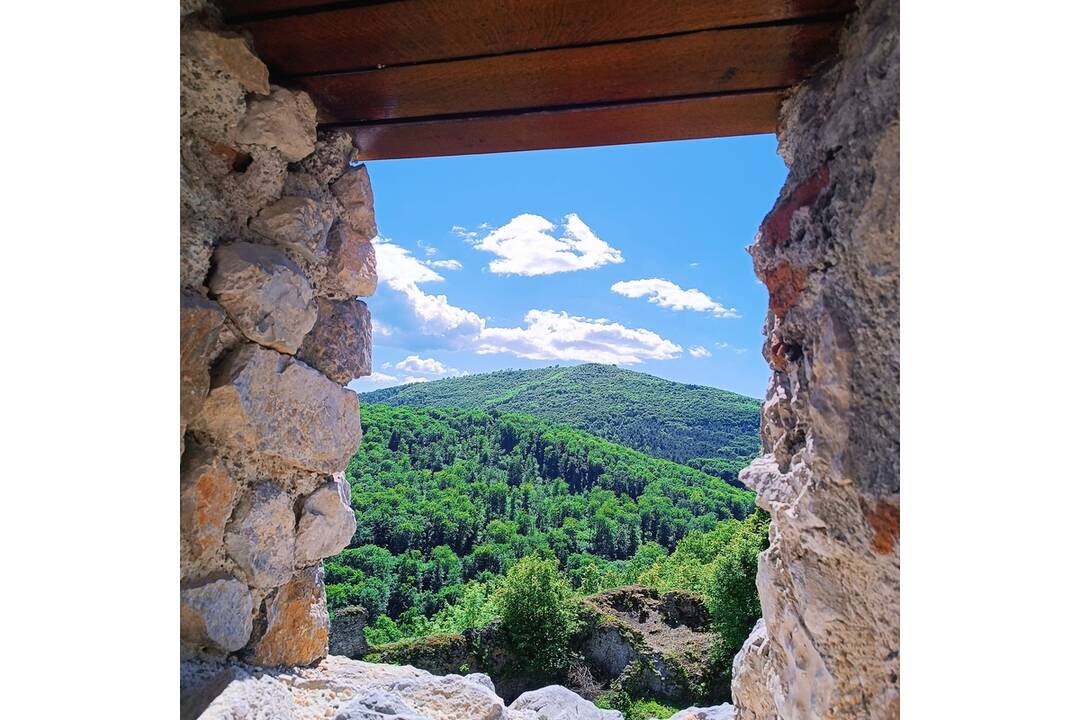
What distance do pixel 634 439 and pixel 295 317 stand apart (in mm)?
27671

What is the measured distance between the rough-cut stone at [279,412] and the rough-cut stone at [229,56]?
1.69 feet

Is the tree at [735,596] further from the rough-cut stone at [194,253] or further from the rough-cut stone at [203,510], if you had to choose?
the rough-cut stone at [194,253]

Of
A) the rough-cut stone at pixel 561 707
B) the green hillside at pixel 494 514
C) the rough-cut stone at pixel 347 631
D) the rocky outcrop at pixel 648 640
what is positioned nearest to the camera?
the rough-cut stone at pixel 561 707

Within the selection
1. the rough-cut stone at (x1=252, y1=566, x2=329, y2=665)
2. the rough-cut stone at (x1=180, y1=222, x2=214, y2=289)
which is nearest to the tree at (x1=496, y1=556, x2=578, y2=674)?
the rough-cut stone at (x1=252, y1=566, x2=329, y2=665)

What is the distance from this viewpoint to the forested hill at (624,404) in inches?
1061

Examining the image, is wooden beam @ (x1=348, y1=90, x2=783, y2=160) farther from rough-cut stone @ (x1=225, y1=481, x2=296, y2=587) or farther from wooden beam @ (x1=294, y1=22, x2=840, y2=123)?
rough-cut stone @ (x1=225, y1=481, x2=296, y2=587)

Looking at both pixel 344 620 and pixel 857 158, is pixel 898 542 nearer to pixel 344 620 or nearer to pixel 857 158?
pixel 857 158

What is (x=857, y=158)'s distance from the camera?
0.95 meters

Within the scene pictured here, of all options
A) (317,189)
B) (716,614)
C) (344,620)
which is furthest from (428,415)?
(317,189)

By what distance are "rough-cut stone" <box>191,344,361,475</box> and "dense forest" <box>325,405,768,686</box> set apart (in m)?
9.25

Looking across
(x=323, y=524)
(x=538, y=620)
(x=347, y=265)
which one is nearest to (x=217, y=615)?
(x=323, y=524)

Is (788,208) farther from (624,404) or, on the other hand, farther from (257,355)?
(624,404)

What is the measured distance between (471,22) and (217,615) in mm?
1177

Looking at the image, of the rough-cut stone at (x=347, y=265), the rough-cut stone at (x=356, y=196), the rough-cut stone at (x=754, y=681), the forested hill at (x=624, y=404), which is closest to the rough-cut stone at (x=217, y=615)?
the rough-cut stone at (x=347, y=265)
